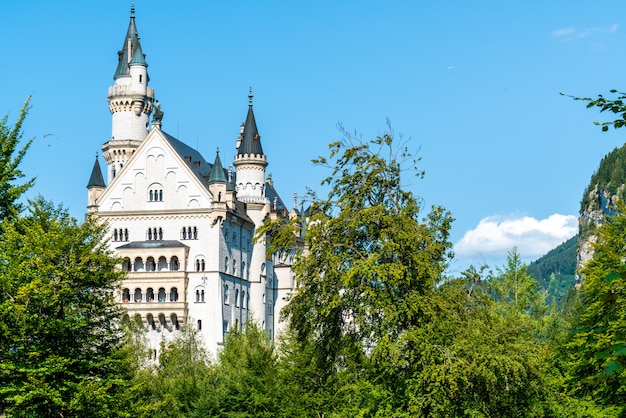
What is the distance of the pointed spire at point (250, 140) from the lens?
355 ft

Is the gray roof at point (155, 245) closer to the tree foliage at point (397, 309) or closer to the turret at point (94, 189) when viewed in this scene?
the turret at point (94, 189)

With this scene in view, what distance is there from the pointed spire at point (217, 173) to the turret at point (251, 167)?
18.6ft

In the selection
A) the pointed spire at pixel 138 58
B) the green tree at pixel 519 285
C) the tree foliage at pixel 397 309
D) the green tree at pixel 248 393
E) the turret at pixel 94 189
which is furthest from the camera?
the pointed spire at pixel 138 58

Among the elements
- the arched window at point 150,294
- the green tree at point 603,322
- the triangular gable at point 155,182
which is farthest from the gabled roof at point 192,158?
the green tree at point 603,322

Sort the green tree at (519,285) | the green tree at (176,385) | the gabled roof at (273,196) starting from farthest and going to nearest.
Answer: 1. the gabled roof at (273,196)
2. the green tree at (519,285)
3. the green tree at (176,385)

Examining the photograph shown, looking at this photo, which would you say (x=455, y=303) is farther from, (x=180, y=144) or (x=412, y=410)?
(x=180, y=144)

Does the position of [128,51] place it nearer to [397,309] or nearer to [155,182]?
[155,182]

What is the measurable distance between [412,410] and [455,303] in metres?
4.67

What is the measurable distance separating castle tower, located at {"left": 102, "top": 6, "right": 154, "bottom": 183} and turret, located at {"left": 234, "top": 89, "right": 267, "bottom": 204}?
10.4 metres

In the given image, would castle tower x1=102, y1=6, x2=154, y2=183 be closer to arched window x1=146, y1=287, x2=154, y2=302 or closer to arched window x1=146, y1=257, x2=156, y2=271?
arched window x1=146, y1=257, x2=156, y2=271

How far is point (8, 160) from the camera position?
33.6 metres

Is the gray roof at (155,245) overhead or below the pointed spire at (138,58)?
below

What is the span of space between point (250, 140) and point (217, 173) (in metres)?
7.79

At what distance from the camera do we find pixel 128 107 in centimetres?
10794
